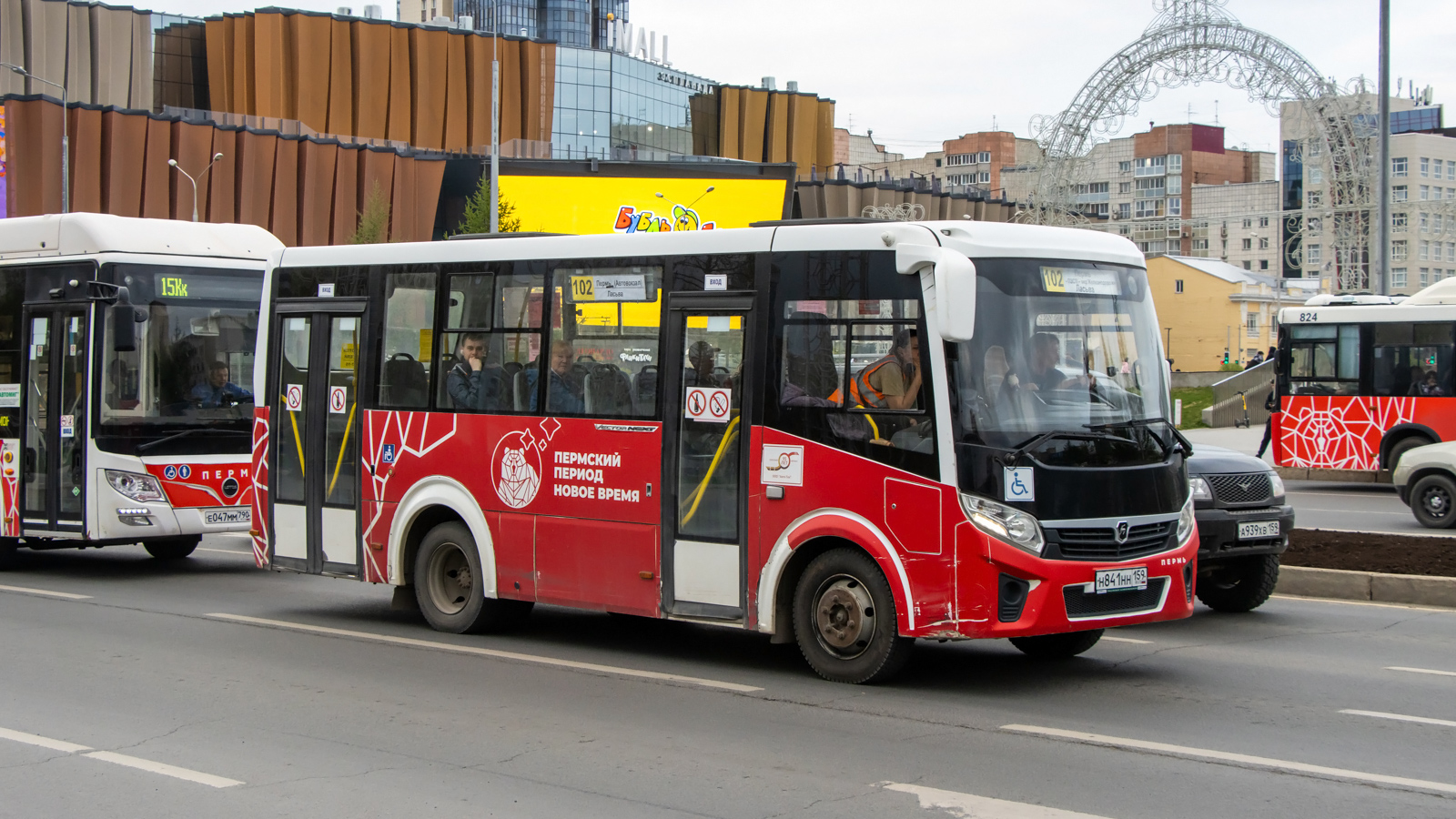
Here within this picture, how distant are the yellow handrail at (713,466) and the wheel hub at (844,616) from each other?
3.43ft

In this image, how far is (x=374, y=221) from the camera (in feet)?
198

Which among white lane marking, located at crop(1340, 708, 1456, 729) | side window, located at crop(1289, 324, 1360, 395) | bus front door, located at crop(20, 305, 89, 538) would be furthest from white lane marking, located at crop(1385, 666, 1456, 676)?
side window, located at crop(1289, 324, 1360, 395)

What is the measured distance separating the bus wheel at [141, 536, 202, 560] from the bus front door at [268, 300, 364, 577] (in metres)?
4.48

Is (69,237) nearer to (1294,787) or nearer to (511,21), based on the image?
(1294,787)

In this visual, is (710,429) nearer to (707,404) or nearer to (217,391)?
(707,404)

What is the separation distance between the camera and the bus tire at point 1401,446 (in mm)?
22391

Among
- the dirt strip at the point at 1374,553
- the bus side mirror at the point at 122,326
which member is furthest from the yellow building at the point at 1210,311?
the bus side mirror at the point at 122,326

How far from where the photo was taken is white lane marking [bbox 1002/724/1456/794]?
625 centimetres

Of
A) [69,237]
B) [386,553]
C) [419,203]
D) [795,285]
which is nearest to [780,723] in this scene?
[795,285]

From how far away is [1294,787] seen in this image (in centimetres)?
618

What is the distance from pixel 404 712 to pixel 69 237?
8.76 meters

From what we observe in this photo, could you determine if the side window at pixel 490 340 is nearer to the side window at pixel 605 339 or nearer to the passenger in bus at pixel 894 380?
the side window at pixel 605 339

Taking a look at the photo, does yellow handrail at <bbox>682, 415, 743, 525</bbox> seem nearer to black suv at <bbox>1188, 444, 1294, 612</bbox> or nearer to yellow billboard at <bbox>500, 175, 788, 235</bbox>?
black suv at <bbox>1188, 444, 1294, 612</bbox>

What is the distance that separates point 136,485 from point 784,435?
8166 millimetres
